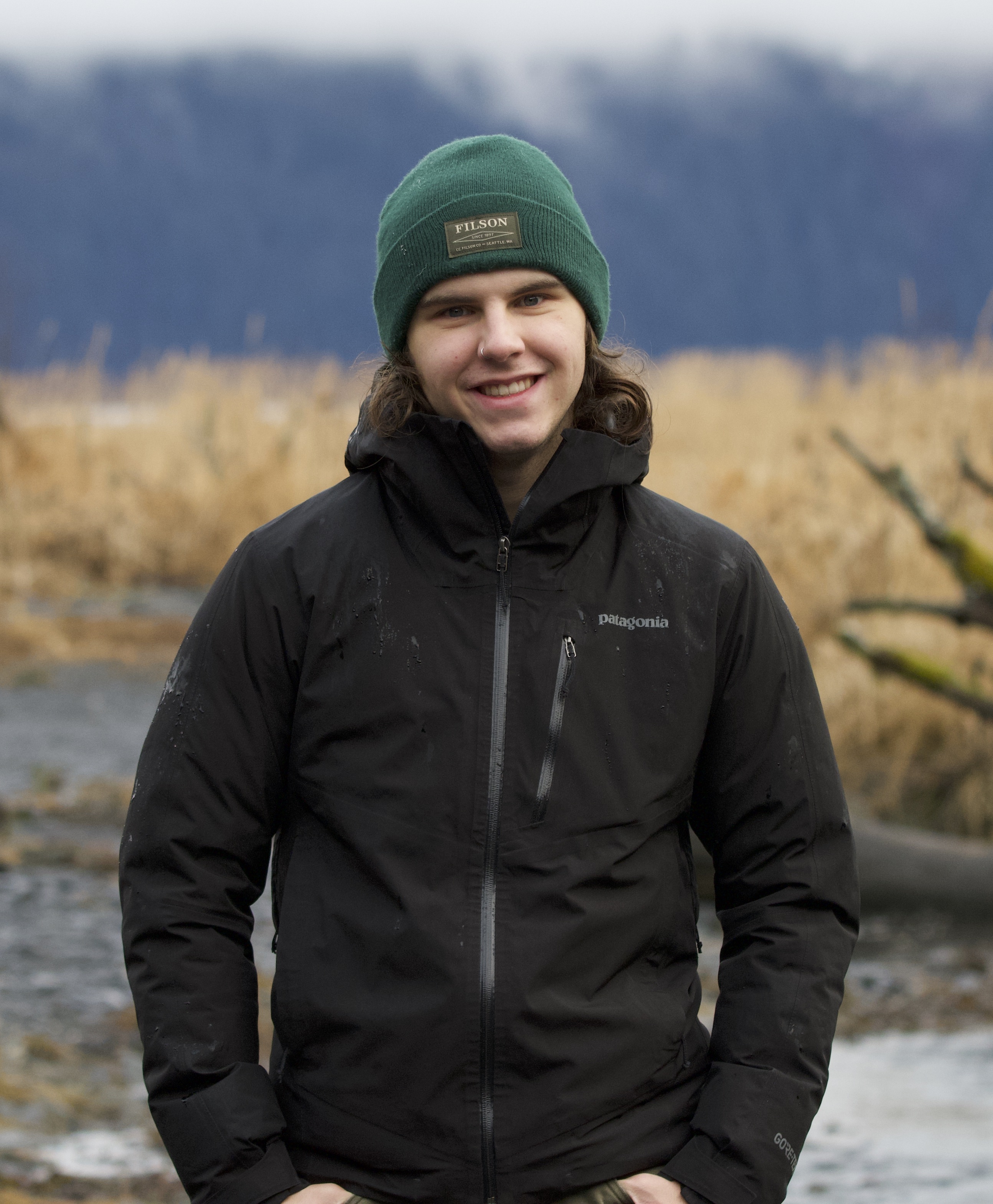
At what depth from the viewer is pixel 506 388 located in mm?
1679

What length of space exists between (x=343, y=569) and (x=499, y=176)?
0.50m

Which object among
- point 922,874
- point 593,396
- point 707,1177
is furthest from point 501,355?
point 922,874

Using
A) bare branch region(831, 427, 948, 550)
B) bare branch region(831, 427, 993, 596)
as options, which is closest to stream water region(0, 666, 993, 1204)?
bare branch region(831, 427, 993, 596)

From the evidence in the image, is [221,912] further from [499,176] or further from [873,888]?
[873,888]

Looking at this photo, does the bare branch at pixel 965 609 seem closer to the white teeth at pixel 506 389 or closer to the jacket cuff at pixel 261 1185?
the white teeth at pixel 506 389

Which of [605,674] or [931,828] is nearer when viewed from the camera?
[605,674]

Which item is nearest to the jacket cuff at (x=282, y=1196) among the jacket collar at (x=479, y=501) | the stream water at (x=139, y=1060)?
the jacket collar at (x=479, y=501)

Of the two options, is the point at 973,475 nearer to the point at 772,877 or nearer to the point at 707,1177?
the point at 772,877

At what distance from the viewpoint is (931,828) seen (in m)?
6.06

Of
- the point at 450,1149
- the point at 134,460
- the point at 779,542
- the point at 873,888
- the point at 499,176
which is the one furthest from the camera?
the point at 134,460

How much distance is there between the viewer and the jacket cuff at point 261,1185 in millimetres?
1506

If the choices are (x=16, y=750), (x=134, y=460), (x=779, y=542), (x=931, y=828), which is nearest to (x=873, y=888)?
(x=931, y=828)

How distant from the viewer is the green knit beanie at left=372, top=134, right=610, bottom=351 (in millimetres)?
1662

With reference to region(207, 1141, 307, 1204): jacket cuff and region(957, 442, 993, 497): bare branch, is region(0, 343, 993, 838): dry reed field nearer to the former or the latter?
region(957, 442, 993, 497): bare branch
